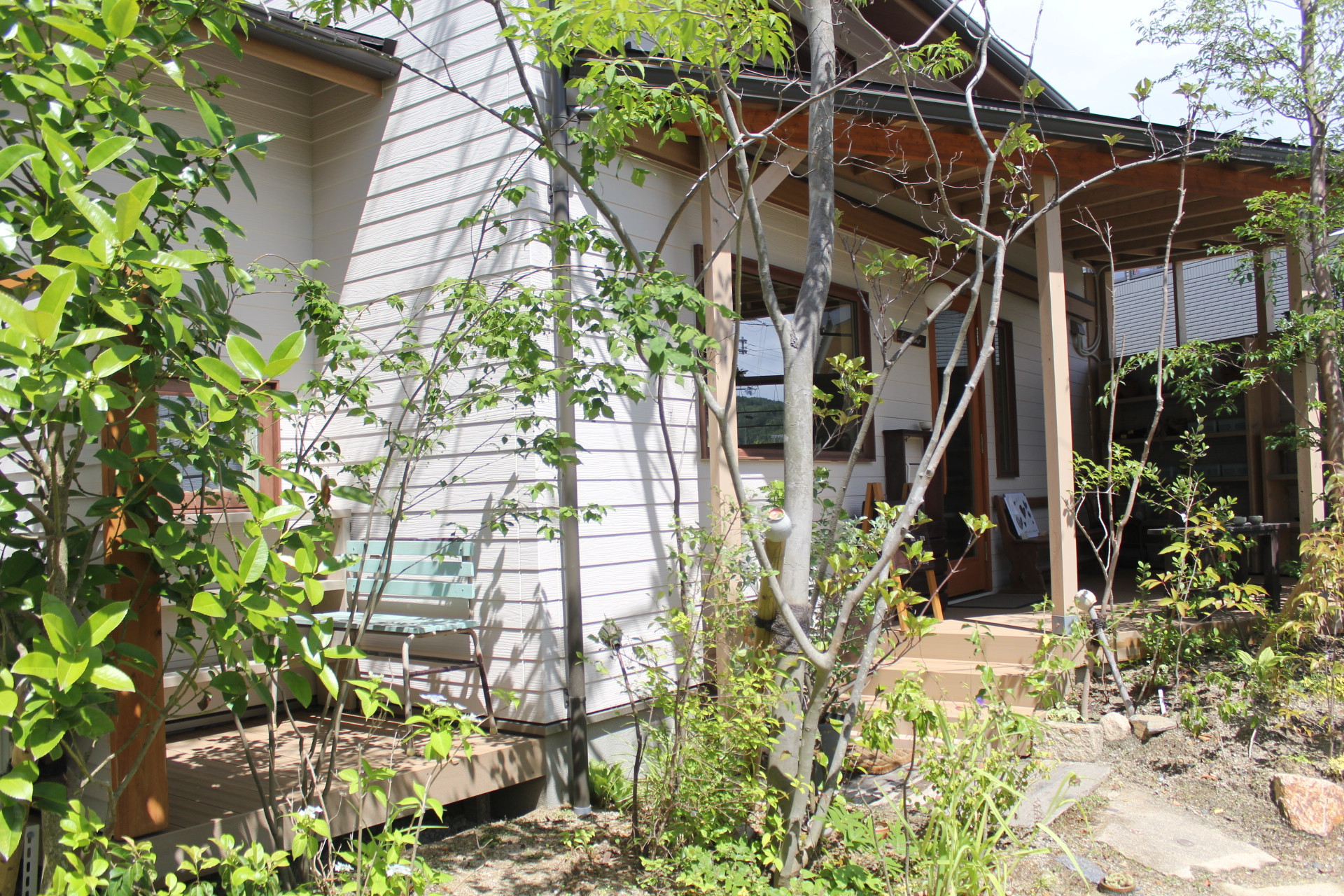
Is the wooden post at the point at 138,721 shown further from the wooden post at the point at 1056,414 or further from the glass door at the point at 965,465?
the glass door at the point at 965,465

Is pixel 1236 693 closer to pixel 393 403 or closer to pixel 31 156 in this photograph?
pixel 393 403

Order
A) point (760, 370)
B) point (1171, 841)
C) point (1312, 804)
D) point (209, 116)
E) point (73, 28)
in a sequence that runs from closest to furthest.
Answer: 1. point (73, 28)
2. point (209, 116)
3. point (1171, 841)
4. point (1312, 804)
5. point (760, 370)

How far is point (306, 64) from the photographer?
190 inches

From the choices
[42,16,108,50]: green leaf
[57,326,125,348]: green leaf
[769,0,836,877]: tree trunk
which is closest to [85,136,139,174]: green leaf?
[42,16,108,50]: green leaf

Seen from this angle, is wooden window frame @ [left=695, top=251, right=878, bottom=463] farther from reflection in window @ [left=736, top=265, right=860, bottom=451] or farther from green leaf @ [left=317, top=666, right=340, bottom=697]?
green leaf @ [left=317, top=666, right=340, bottom=697]

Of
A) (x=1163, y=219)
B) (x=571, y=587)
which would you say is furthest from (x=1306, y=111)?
(x=571, y=587)

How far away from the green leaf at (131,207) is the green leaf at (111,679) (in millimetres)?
811

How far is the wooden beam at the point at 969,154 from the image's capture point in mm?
4934

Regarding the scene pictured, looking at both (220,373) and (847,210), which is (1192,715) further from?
(220,373)

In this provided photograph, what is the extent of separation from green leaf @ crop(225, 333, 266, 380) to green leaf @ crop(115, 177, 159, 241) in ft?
0.89

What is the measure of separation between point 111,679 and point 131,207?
876 mm

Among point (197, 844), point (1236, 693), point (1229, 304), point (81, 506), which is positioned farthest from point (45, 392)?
point (1229, 304)

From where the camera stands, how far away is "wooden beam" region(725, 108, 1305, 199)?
4.93 meters

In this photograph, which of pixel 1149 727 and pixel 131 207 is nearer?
pixel 131 207
